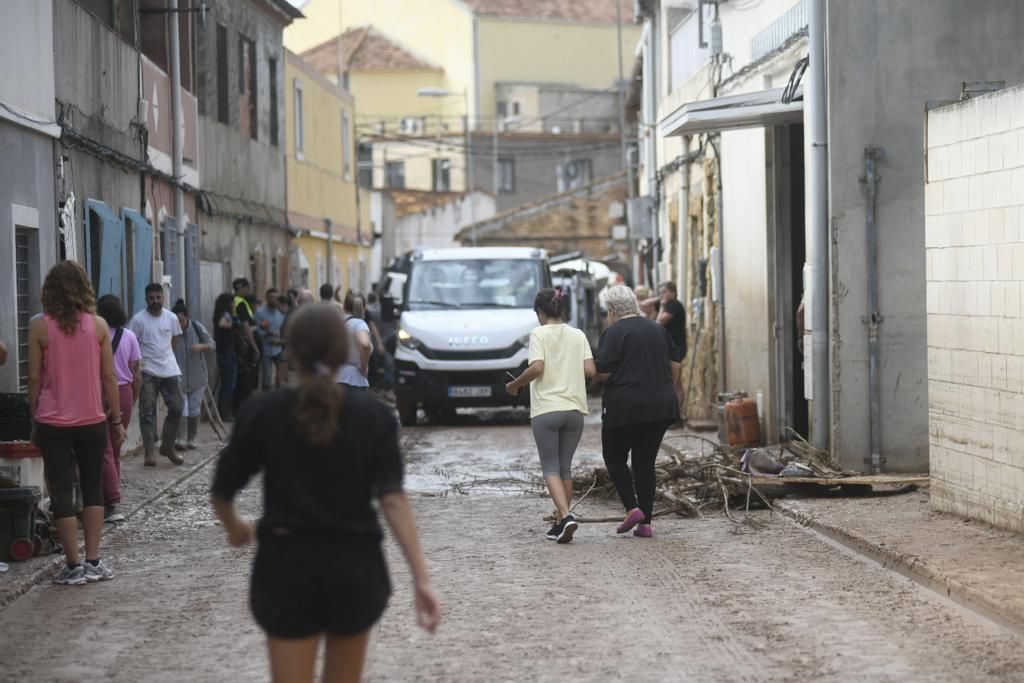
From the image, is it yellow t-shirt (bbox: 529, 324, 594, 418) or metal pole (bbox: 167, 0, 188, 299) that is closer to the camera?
yellow t-shirt (bbox: 529, 324, 594, 418)

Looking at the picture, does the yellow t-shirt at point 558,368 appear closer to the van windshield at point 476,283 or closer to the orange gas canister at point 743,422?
the orange gas canister at point 743,422

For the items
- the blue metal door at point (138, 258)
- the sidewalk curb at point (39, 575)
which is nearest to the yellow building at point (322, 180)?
the blue metal door at point (138, 258)

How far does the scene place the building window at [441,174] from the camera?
73.6 meters

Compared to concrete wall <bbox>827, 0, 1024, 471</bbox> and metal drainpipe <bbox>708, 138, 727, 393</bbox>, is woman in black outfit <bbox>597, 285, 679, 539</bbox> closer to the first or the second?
concrete wall <bbox>827, 0, 1024, 471</bbox>

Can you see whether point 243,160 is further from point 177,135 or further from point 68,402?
Answer: point 68,402

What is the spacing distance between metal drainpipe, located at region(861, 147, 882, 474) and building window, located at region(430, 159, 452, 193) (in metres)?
59.7

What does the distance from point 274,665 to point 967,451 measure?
757cm

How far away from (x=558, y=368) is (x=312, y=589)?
6.64m

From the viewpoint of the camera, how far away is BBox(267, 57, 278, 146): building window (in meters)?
30.9

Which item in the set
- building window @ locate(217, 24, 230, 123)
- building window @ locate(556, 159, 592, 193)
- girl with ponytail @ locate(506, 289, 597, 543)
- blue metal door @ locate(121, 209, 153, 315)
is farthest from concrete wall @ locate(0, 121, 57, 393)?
building window @ locate(556, 159, 592, 193)

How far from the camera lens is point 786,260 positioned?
17281 mm

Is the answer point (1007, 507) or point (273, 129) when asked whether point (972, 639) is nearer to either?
point (1007, 507)

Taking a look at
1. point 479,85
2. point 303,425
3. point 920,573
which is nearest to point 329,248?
point 920,573

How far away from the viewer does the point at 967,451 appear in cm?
1131
